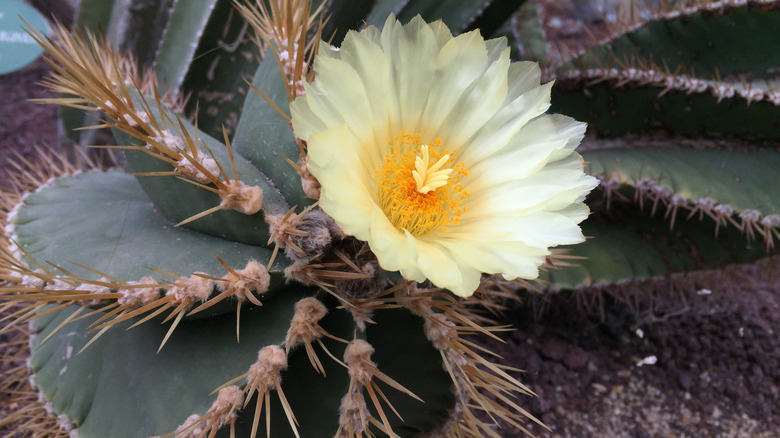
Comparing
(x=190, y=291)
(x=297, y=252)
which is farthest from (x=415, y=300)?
(x=190, y=291)

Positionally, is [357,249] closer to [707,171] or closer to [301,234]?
[301,234]

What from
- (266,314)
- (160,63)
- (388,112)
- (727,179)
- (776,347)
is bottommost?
(776,347)

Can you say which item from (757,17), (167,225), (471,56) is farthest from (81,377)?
(757,17)

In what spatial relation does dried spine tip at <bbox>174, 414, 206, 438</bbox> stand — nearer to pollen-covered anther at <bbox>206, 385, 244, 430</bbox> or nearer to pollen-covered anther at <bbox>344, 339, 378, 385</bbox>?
pollen-covered anther at <bbox>206, 385, 244, 430</bbox>

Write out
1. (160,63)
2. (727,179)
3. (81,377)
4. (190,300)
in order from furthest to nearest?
(160,63)
(727,179)
(81,377)
(190,300)

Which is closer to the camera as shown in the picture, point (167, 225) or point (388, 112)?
point (388, 112)

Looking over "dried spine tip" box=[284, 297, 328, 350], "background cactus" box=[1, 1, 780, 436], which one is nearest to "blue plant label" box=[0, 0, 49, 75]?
"background cactus" box=[1, 1, 780, 436]

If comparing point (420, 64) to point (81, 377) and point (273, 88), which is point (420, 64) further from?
point (81, 377)
